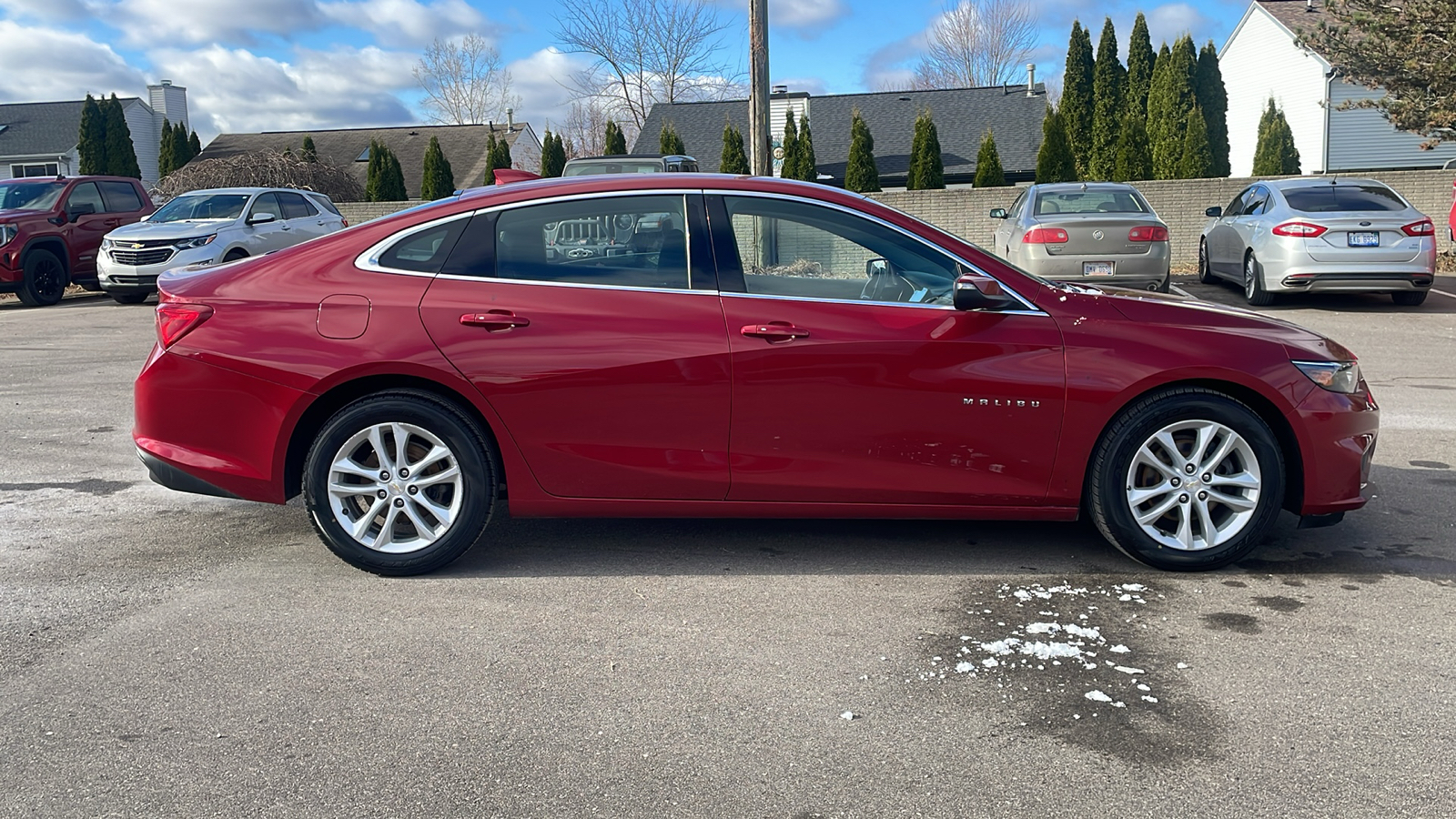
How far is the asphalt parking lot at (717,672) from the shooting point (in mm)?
3086

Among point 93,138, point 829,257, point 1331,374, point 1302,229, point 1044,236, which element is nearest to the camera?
point 1331,374

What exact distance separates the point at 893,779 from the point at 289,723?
5.76ft

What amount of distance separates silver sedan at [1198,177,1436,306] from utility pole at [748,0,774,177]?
6402 mm

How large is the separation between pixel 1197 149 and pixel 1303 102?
1352 centimetres

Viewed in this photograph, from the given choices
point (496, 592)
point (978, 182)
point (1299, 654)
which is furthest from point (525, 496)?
point (978, 182)

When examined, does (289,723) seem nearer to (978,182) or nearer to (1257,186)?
(1257,186)

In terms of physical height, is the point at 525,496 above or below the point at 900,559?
above

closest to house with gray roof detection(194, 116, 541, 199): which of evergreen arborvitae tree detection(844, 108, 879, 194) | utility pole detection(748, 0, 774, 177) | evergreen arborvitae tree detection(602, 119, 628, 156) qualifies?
evergreen arborvitae tree detection(602, 119, 628, 156)

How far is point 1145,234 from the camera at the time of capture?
1359 centimetres

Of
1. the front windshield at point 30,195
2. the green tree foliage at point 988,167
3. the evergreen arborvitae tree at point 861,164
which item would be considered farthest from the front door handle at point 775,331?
the evergreen arborvitae tree at point 861,164

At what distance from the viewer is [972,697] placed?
143 inches

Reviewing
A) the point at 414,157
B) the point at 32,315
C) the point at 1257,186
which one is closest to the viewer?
the point at 1257,186

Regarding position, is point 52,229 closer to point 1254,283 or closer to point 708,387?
point 708,387

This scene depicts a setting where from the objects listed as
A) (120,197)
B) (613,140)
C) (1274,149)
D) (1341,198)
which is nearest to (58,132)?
(613,140)
